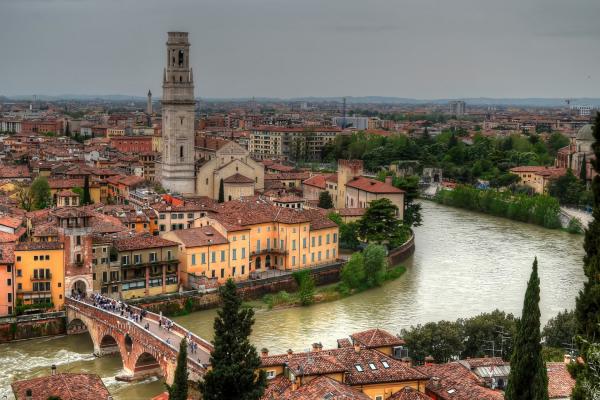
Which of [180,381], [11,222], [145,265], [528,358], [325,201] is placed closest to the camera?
[528,358]

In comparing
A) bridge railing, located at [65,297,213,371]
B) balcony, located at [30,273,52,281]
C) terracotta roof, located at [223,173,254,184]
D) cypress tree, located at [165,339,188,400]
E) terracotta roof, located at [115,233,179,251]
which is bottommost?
bridge railing, located at [65,297,213,371]

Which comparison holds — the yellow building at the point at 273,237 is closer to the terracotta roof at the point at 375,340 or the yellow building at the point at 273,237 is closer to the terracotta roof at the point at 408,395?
the terracotta roof at the point at 375,340

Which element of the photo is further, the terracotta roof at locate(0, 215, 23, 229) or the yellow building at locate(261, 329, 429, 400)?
the terracotta roof at locate(0, 215, 23, 229)

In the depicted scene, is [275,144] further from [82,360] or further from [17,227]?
[82,360]

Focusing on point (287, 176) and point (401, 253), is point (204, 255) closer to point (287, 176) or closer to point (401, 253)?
point (401, 253)

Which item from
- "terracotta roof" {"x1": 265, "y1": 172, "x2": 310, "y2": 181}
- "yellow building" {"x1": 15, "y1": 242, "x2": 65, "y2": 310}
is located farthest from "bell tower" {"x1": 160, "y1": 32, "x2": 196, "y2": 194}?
"yellow building" {"x1": 15, "y1": 242, "x2": 65, "y2": 310}

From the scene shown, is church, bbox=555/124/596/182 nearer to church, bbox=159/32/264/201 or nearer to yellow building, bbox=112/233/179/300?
church, bbox=159/32/264/201

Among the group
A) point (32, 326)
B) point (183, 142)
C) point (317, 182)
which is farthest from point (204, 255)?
point (317, 182)
